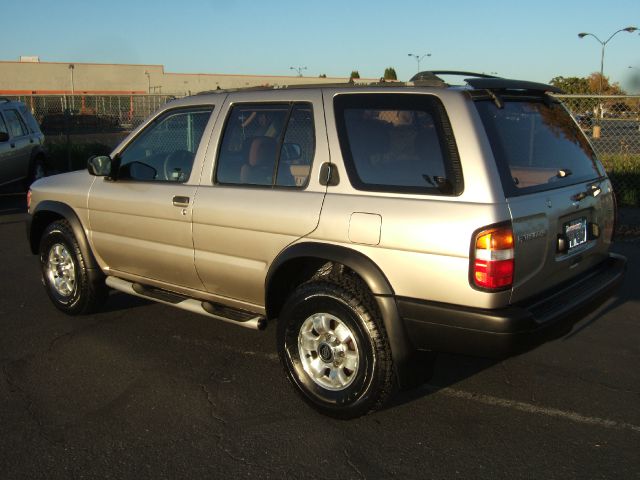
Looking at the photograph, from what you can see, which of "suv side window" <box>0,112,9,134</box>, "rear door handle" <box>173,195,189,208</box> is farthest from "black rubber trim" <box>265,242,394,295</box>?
"suv side window" <box>0,112,9,134</box>

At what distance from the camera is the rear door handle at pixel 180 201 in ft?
15.5

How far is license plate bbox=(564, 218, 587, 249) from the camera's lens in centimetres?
390

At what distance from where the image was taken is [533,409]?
4113 millimetres

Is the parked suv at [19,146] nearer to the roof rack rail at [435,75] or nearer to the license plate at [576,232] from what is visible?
the roof rack rail at [435,75]

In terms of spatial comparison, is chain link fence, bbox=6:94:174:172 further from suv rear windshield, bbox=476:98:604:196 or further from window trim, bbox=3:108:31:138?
suv rear windshield, bbox=476:98:604:196

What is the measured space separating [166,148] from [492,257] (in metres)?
2.89

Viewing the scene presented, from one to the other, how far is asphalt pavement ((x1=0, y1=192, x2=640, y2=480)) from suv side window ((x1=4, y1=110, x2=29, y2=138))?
26.6 feet

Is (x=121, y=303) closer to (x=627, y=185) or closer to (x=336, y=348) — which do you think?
(x=336, y=348)

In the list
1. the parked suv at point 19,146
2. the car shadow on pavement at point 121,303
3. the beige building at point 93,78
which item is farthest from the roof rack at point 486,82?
the beige building at point 93,78

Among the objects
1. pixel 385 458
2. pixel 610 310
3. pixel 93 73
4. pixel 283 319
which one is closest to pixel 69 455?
pixel 283 319

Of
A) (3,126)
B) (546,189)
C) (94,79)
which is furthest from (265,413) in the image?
(94,79)

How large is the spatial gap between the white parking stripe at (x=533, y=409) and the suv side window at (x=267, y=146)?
164 centimetres

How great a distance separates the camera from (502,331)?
3.39 meters

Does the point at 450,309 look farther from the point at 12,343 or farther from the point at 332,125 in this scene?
the point at 12,343
